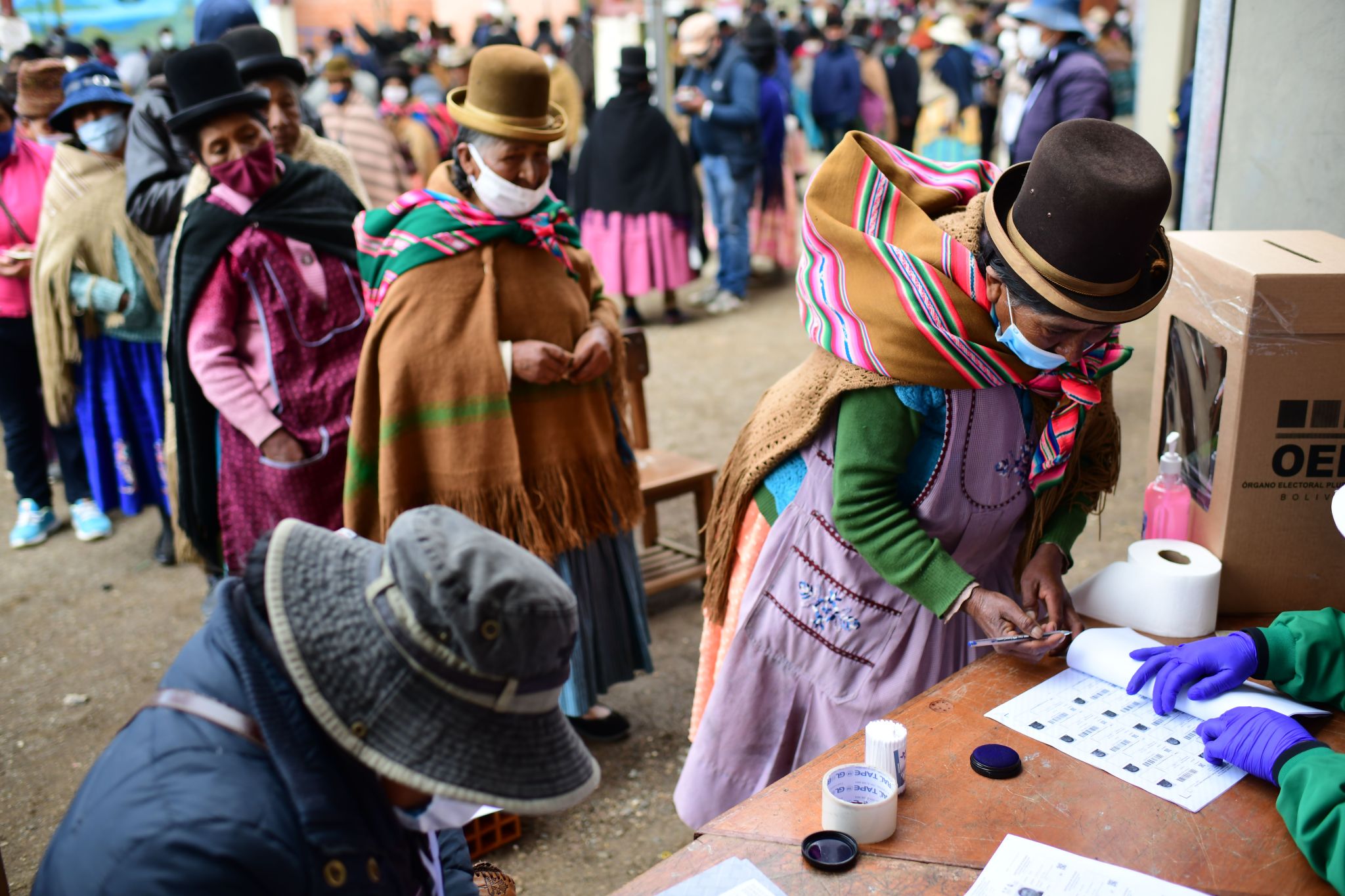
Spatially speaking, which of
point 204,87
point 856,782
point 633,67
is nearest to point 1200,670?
point 856,782

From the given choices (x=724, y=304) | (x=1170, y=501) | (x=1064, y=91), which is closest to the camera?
(x=1170, y=501)

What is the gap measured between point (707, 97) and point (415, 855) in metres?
7.14

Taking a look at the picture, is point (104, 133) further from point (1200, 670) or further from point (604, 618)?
point (1200, 670)

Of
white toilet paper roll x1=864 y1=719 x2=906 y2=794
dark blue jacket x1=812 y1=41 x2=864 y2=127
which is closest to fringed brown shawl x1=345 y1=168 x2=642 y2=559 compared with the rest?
white toilet paper roll x1=864 y1=719 x2=906 y2=794

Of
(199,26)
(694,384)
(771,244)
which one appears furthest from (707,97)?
(199,26)

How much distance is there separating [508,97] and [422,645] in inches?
70.8

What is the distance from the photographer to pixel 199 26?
4.13 m

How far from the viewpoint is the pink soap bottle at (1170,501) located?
2107mm

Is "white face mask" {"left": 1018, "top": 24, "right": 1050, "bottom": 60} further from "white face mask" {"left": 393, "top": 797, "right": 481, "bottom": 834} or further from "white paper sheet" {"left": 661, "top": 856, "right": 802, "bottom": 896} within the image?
"white face mask" {"left": 393, "top": 797, "right": 481, "bottom": 834}

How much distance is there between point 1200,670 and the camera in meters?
1.68

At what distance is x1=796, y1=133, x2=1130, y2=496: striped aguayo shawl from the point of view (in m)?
1.73

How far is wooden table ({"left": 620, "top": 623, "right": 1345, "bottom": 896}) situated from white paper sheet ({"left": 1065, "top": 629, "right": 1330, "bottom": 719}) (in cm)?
7

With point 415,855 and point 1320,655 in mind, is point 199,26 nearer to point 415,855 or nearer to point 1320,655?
point 415,855

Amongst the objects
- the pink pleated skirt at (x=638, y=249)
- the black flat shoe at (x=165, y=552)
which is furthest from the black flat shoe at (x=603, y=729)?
the pink pleated skirt at (x=638, y=249)
